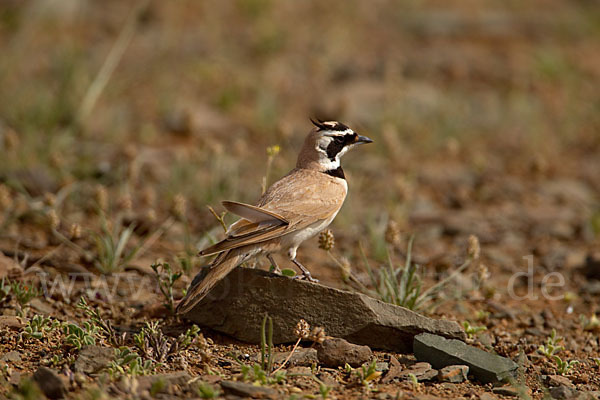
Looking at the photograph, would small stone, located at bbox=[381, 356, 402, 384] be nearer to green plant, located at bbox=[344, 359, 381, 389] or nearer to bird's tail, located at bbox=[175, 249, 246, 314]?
green plant, located at bbox=[344, 359, 381, 389]

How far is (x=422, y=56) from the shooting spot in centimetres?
1116

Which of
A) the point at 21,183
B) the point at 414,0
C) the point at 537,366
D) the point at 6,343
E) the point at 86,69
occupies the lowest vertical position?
the point at 537,366

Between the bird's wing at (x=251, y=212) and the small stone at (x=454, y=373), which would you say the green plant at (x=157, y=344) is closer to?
the bird's wing at (x=251, y=212)

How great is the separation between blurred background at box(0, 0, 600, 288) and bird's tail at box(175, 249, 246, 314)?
44.0 inches

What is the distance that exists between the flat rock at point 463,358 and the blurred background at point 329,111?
1.88 m

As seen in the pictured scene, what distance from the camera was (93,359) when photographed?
11.9ft

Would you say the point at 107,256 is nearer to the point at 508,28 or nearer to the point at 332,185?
the point at 332,185

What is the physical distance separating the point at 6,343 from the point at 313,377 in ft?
5.81

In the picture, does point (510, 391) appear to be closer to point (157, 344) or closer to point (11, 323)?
point (157, 344)

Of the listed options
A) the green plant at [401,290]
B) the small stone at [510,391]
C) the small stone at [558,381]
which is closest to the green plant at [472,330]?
the green plant at [401,290]

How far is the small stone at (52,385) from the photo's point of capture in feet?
10.8

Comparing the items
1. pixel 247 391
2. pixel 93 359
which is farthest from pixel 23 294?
pixel 247 391

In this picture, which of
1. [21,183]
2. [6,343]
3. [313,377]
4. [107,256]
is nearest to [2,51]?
[21,183]

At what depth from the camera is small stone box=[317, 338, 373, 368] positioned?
3.96 meters
